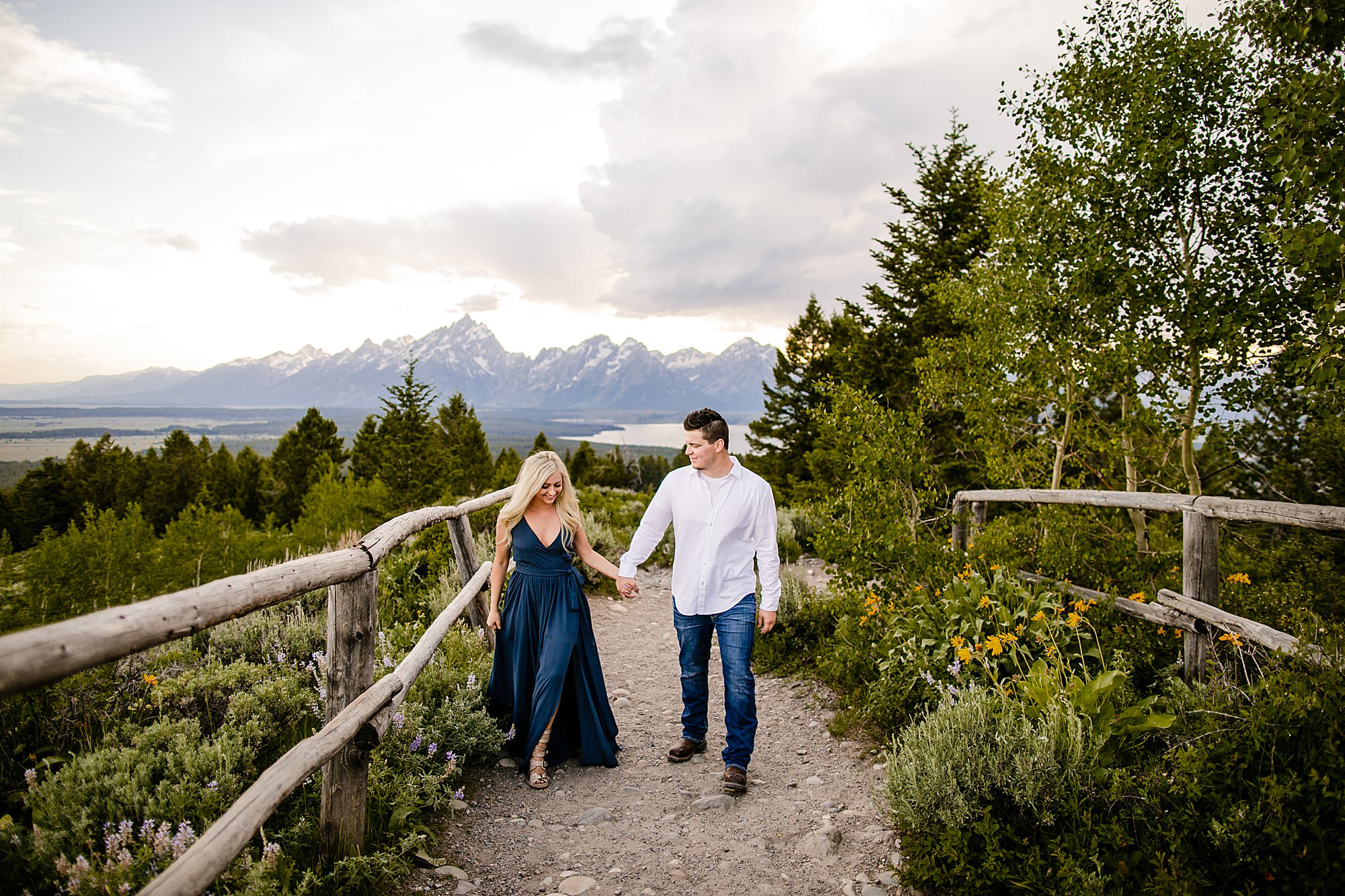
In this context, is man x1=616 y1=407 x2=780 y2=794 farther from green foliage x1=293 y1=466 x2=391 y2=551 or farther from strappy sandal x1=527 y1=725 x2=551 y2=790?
green foliage x1=293 y1=466 x2=391 y2=551

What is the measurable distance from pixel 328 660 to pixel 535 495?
1.78 m

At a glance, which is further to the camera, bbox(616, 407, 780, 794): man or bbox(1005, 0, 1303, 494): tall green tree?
bbox(1005, 0, 1303, 494): tall green tree

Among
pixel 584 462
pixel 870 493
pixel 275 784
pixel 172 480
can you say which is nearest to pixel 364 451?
pixel 172 480

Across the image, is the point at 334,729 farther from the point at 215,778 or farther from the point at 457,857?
the point at 457,857

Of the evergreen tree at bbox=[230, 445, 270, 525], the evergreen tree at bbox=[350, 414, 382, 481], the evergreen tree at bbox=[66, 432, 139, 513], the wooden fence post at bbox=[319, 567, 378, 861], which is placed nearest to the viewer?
the wooden fence post at bbox=[319, 567, 378, 861]

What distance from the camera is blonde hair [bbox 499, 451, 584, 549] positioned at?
14.4 ft

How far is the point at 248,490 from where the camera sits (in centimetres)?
4434

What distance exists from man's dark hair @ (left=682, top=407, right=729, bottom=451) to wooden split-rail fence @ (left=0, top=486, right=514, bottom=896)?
6.00 ft

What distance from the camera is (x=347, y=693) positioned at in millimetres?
2949

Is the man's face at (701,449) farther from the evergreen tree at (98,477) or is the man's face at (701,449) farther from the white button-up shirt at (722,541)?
the evergreen tree at (98,477)

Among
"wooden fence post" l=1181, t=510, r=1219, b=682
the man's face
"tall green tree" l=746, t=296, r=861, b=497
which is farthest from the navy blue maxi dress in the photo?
"tall green tree" l=746, t=296, r=861, b=497

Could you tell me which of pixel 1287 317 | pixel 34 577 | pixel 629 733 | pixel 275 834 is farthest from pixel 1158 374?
pixel 34 577

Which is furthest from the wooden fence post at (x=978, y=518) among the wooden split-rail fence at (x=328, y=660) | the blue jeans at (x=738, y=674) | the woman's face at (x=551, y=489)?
the wooden split-rail fence at (x=328, y=660)

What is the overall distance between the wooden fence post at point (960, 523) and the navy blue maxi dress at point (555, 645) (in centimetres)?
454
